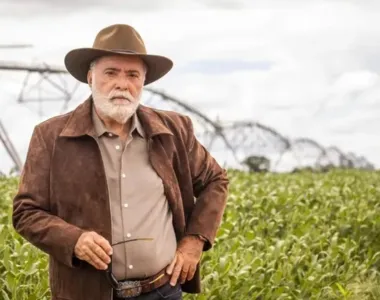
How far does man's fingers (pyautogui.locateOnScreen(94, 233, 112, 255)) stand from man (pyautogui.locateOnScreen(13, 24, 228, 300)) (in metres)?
0.02

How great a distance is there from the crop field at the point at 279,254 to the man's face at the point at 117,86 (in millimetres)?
2521

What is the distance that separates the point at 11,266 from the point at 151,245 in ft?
9.75

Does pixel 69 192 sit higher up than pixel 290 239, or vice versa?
pixel 69 192

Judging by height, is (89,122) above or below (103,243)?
Result: above

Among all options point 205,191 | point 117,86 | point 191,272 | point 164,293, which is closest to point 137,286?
point 164,293

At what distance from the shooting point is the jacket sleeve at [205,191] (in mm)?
4047

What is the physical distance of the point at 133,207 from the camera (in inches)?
148

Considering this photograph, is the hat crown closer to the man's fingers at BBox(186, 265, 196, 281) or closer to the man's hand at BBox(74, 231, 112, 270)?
the man's hand at BBox(74, 231, 112, 270)

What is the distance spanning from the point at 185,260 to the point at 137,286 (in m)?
0.24

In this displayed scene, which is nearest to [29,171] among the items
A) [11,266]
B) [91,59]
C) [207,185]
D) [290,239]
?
[91,59]

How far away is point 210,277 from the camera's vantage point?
6.86 m

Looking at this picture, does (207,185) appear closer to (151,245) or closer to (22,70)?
(151,245)

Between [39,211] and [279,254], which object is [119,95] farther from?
[279,254]

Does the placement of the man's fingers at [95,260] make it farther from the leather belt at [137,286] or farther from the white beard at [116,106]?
the white beard at [116,106]
